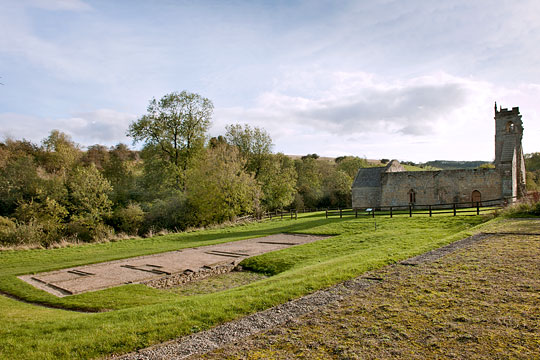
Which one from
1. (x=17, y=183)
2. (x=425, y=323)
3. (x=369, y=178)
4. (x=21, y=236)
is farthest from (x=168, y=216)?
(x=425, y=323)

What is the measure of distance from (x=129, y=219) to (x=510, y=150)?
32013 mm

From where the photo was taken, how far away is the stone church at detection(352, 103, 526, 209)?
93.0ft

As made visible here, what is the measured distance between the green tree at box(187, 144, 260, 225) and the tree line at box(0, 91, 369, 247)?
0.29 feet

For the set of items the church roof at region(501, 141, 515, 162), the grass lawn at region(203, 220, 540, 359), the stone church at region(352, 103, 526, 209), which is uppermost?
the church roof at region(501, 141, 515, 162)

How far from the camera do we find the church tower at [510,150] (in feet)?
90.7

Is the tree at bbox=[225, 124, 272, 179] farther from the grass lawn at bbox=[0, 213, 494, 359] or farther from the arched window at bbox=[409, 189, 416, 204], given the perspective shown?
the grass lawn at bbox=[0, 213, 494, 359]

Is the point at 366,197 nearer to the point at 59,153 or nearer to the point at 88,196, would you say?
the point at 88,196

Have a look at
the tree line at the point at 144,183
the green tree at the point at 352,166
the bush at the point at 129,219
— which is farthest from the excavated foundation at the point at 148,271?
the green tree at the point at 352,166

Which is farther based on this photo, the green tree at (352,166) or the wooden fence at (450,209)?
the green tree at (352,166)

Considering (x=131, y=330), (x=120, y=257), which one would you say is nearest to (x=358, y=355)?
(x=131, y=330)

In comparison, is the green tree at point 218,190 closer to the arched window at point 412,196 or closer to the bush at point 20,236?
the bush at point 20,236

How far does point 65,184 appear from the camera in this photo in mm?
28359

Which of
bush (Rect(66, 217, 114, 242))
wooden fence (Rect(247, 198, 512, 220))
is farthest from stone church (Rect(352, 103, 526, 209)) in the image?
bush (Rect(66, 217, 114, 242))

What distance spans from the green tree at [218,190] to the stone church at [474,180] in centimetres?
1448
